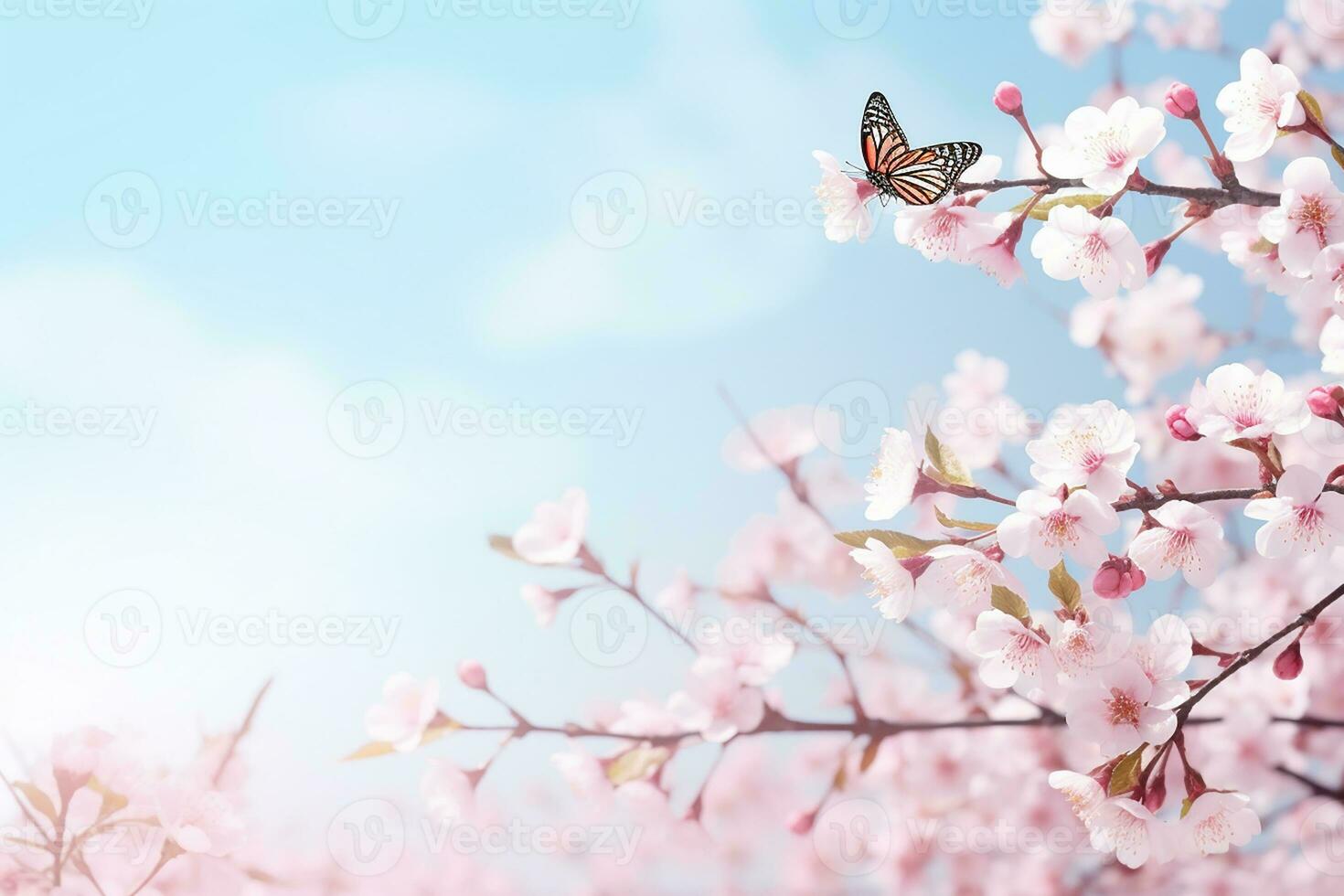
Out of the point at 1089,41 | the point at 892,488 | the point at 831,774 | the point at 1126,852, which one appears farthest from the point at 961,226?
the point at 1089,41

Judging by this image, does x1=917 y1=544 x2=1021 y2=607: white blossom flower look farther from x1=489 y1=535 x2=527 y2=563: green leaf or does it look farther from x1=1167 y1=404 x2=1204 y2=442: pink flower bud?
x1=489 y1=535 x2=527 y2=563: green leaf

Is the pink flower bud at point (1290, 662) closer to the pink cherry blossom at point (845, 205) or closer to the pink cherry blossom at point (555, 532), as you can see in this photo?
the pink cherry blossom at point (845, 205)

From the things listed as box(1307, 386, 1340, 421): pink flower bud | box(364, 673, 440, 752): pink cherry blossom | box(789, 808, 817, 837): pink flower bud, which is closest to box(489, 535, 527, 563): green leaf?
box(364, 673, 440, 752): pink cherry blossom

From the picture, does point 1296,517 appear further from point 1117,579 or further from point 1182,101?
point 1182,101

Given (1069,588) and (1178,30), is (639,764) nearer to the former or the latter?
(1069,588)

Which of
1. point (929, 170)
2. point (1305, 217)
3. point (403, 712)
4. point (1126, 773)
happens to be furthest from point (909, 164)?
point (403, 712)
